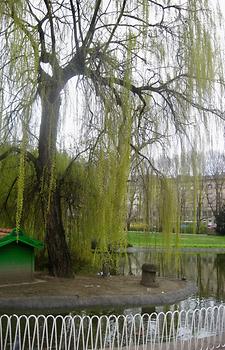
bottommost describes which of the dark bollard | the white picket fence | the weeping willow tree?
the white picket fence

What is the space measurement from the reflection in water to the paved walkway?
1.40ft

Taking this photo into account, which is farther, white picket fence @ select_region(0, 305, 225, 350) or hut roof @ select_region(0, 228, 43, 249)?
hut roof @ select_region(0, 228, 43, 249)

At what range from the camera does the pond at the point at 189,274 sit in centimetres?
1132

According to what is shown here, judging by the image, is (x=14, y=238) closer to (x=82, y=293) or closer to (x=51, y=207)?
(x=51, y=207)

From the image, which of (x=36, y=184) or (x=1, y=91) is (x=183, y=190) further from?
(x=1, y=91)

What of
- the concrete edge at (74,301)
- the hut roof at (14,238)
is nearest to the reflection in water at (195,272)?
the concrete edge at (74,301)

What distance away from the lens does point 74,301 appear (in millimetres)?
11109

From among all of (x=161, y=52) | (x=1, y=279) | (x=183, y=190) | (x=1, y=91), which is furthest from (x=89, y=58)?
(x=1, y=279)

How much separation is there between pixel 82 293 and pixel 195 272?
9.30 metres

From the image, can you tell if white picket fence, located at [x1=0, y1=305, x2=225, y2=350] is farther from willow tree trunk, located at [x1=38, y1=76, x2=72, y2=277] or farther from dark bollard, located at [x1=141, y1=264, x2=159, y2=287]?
willow tree trunk, located at [x1=38, y1=76, x2=72, y2=277]

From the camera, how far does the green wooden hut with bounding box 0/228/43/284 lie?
12.2m

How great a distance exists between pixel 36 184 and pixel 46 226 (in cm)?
118

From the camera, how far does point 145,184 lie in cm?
1277

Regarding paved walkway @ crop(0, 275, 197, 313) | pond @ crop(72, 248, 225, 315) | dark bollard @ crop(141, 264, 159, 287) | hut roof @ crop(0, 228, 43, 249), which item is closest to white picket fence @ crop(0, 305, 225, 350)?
paved walkway @ crop(0, 275, 197, 313)
